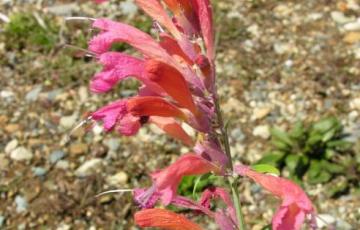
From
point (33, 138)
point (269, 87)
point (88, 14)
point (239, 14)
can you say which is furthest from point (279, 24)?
point (33, 138)

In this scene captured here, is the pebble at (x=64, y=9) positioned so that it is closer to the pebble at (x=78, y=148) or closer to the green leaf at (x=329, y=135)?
the pebble at (x=78, y=148)

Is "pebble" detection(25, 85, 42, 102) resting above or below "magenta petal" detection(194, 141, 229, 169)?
below

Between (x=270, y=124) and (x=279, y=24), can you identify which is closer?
(x=270, y=124)

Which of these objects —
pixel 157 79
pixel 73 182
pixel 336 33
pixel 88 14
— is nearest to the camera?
pixel 157 79

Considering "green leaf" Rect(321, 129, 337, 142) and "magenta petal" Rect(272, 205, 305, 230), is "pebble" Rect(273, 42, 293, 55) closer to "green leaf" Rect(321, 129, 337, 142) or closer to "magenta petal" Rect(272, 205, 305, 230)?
"green leaf" Rect(321, 129, 337, 142)

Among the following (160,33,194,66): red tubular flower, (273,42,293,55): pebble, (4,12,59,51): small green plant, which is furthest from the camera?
(4,12,59,51): small green plant

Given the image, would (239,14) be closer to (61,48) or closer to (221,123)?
(61,48)

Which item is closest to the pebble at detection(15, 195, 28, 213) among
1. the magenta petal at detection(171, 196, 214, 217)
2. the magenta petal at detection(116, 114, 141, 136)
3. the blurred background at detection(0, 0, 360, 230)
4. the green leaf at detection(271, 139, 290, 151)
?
the blurred background at detection(0, 0, 360, 230)
